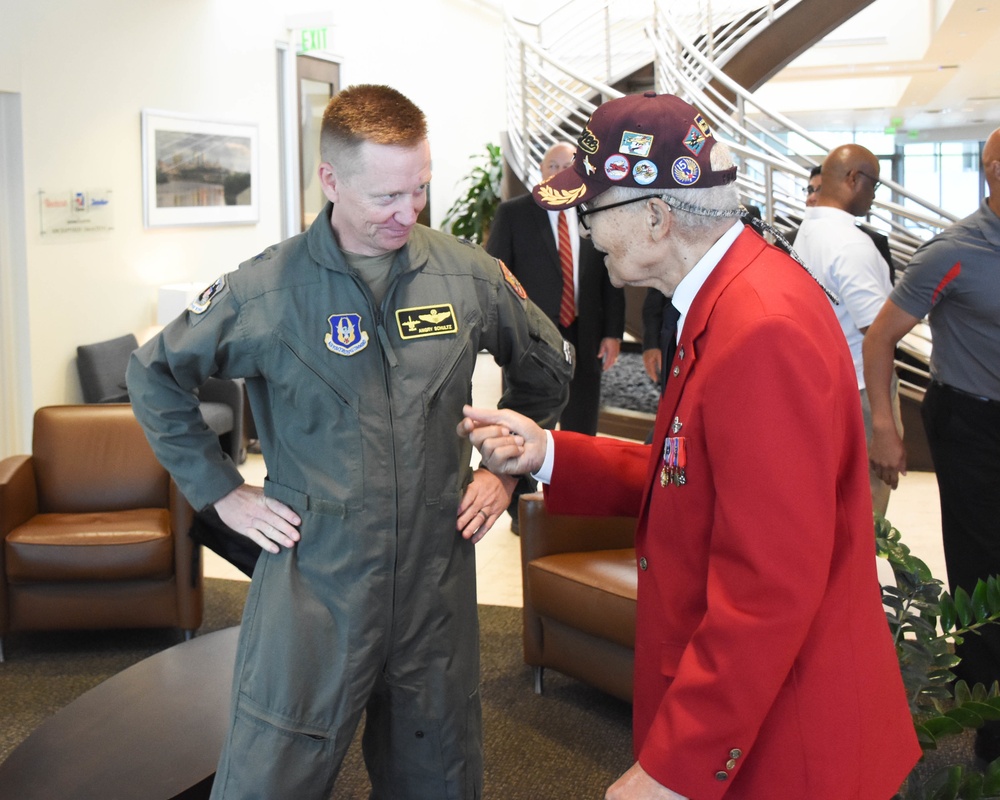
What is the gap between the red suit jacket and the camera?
4.18 ft

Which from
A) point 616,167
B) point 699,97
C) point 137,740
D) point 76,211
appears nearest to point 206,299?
point 616,167

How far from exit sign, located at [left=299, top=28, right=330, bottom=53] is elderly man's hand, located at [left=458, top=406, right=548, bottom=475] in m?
Result: 7.25

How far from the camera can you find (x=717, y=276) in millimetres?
1415

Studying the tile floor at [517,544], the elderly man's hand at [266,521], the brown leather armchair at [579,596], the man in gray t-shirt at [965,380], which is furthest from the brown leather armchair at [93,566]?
the man in gray t-shirt at [965,380]

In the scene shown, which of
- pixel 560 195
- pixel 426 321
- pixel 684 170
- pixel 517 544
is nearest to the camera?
pixel 684 170

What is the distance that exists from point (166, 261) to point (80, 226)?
0.88 meters

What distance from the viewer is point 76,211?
247 inches

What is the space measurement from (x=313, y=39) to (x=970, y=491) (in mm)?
6912

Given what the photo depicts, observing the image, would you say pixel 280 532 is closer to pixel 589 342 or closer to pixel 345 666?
pixel 345 666

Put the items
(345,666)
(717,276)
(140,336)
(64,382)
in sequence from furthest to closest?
1. (140,336)
2. (64,382)
3. (345,666)
4. (717,276)

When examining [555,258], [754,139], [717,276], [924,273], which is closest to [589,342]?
[555,258]

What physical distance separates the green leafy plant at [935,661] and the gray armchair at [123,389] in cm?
455

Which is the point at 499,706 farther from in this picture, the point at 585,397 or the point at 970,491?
the point at 585,397

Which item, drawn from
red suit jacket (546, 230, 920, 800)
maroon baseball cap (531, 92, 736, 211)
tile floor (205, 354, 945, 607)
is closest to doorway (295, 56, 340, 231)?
tile floor (205, 354, 945, 607)
